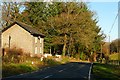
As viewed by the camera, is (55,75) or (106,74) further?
(106,74)

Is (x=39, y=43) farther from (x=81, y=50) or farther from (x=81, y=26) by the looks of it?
(x=81, y=50)

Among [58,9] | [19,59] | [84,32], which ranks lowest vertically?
[19,59]

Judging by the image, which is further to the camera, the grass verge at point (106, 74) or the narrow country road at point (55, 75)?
the narrow country road at point (55, 75)

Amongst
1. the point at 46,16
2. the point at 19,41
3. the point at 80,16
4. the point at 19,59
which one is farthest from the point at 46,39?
the point at 19,59

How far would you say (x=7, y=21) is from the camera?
2817 inches

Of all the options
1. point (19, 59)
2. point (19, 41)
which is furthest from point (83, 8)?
point (19, 59)

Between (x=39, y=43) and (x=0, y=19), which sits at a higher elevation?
(x=0, y=19)

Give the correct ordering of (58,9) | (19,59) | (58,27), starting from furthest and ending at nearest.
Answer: (58,9)
(58,27)
(19,59)

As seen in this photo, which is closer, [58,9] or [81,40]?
[81,40]

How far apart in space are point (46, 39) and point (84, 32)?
405 inches

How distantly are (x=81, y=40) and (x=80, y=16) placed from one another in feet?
19.3

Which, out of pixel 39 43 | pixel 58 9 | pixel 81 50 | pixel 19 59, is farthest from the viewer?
pixel 81 50

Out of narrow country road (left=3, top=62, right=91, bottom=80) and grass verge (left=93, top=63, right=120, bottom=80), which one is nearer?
grass verge (left=93, top=63, right=120, bottom=80)

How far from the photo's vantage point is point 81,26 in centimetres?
7469
